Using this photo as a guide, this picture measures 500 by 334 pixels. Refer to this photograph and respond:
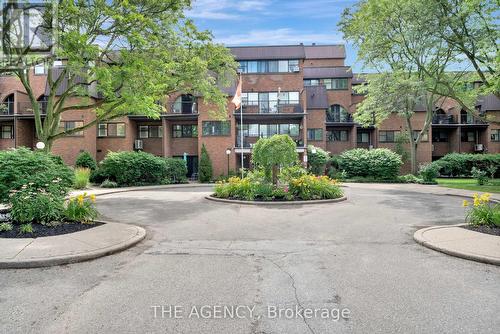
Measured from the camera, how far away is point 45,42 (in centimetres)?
1584

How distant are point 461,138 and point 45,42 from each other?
45.0 meters

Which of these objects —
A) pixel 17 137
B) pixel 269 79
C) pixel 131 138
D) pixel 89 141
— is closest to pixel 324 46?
pixel 269 79

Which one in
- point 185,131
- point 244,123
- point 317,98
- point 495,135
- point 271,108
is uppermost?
point 317,98

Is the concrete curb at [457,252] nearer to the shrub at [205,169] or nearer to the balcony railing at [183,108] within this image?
the shrub at [205,169]

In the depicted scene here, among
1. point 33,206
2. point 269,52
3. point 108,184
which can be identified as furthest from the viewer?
point 269,52

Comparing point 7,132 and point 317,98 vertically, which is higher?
point 317,98

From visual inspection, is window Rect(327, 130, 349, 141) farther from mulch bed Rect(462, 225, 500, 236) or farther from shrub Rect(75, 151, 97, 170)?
mulch bed Rect(462, 225, 500, 236)

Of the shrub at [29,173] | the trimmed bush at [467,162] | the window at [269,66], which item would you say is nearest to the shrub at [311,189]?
the shrub at [29,173]

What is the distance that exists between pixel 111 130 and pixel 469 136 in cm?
4219

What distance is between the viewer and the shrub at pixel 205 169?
31281mm

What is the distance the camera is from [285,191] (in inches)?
622

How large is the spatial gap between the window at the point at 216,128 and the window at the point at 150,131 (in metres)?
5.63

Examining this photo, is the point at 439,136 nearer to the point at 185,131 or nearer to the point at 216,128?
the point at 216,128

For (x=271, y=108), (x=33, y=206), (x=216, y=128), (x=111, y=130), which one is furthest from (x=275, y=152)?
(x=111, y=130)
